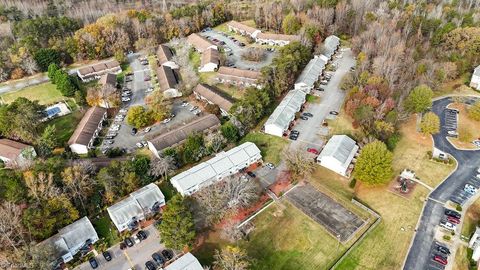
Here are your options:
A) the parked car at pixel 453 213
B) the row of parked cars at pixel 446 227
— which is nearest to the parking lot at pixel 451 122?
the parked car at pixel 453 213

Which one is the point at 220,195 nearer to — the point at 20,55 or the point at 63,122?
the point at 63,122

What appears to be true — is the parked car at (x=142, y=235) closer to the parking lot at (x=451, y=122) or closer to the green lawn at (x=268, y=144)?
the green lawn at (x=268, y=144)

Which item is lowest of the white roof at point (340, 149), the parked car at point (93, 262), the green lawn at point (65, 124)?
the green lawn at point (65, 124)

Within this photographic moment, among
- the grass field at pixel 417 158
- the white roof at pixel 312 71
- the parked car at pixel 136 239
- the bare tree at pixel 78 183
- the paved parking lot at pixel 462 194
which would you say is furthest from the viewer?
the white roof at pixel 312 71

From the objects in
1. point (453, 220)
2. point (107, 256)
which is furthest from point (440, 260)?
point (107, 256)

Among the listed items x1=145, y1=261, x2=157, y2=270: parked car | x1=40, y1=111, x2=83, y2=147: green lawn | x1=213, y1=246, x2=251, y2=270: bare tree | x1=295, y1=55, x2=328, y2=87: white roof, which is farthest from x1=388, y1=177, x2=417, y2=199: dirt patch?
x1=40, y1=111, x2=83, y2=147: green lawn

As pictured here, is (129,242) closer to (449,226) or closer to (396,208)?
(396,208)

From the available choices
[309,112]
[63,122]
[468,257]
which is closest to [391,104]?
[309,112]
